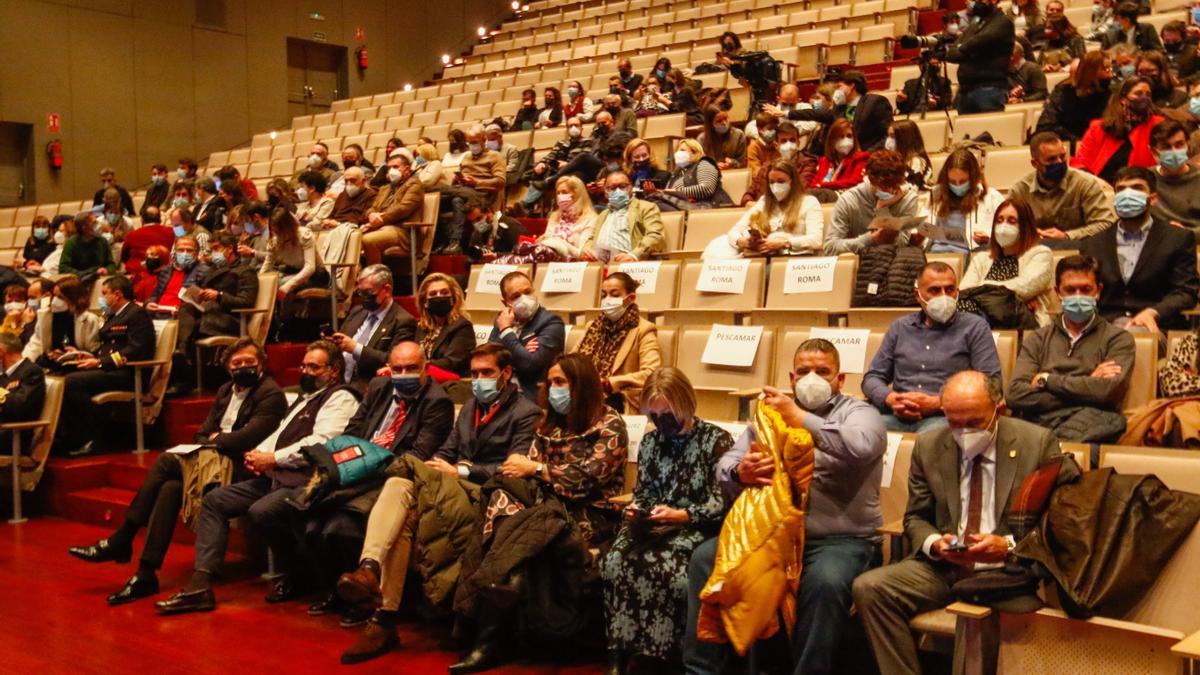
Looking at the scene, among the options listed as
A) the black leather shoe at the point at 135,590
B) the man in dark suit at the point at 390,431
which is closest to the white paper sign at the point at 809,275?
the man in dark suit at the point at 390,431

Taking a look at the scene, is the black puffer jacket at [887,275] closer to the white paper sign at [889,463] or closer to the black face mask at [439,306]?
the white paper sign at [889,463]

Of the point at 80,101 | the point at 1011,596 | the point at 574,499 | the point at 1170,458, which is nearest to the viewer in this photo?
the point at 1011,596

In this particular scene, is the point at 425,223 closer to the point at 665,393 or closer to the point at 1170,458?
the point at 665,393

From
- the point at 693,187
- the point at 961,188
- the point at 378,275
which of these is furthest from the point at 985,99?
the point at 378,275

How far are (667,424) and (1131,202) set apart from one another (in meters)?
1.98

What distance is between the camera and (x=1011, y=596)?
2594 millimetres

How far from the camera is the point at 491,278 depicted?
6152 millimetres

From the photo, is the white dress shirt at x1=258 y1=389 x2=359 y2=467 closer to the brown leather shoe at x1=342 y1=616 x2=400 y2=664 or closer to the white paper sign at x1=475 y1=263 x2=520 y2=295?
the brown leather shoe at x1=342 y1=616 x2=400 y2=664

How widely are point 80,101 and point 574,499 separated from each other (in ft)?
38.2

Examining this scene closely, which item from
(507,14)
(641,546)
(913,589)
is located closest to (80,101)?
(507,14)

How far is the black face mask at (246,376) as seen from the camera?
4879mm

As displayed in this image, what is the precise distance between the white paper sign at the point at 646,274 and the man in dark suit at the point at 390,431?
4.45 feet

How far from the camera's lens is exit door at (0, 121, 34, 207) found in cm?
1266

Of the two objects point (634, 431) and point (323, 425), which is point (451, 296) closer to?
point (323, 425)
